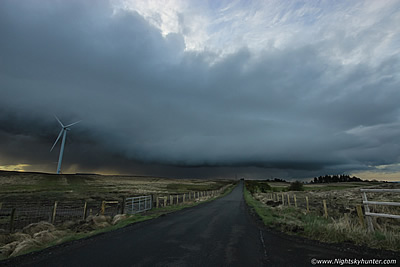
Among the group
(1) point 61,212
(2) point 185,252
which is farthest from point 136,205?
(2) point 185,252

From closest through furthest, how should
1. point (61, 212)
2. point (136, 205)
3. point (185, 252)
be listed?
point (185, 252) → point (136, 205) → point (61, 212)

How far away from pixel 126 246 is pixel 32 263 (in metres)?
2.85

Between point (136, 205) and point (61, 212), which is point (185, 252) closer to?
point (136, 205)

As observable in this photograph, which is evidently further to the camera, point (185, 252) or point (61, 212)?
point (61, 212)

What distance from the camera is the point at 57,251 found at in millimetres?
7805

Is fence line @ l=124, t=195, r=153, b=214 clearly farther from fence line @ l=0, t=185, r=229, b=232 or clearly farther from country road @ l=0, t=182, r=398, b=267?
country road @ l=0, t=182, r=398, b=267

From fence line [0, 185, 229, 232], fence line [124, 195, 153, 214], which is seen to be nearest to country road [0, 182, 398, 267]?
fence line [0, 185, 229, 232]

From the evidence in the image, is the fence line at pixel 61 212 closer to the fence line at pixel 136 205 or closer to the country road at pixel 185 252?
the fence line at pixel 136 205

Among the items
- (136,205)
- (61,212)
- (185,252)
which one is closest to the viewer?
(185,252)

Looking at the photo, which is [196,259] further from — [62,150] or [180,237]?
[62,150]

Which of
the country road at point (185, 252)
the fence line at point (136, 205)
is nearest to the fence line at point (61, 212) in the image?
the fence line at point (136, 205)

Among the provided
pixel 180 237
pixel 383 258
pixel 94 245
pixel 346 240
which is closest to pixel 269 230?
pixel 346 240

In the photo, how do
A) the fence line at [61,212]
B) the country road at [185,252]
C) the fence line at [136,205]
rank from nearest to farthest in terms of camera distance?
the country road at [185,252] < the fence line at [61,212] < the fence line at [136,205]

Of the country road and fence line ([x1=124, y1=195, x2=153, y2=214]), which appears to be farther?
fence line ([x1=124, y1=195, x2=153, y2=214])
